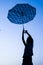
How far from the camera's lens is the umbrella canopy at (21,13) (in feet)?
30.6

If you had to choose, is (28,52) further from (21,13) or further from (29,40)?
(21,13)

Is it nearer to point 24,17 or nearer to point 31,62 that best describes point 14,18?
point 24,17

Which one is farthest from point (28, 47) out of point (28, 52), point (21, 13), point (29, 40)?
point (21, 13)

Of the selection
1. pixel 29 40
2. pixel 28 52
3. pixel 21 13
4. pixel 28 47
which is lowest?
pixel 28 52

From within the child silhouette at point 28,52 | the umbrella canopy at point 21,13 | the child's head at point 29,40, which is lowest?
the child silhouette at point 28,52

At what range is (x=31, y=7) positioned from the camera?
932 cm

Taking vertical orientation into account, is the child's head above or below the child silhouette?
above

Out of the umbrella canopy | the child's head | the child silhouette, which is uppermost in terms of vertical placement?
the umbrella canopy

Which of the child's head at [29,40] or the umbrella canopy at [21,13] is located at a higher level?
the umbrella canopy at [21,13]

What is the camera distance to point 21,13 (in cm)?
997

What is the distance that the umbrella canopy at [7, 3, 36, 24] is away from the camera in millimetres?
9336

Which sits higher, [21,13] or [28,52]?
[21,13]

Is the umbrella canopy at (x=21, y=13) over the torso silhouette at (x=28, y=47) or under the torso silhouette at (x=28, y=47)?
over

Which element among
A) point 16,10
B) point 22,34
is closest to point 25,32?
point 22,34
